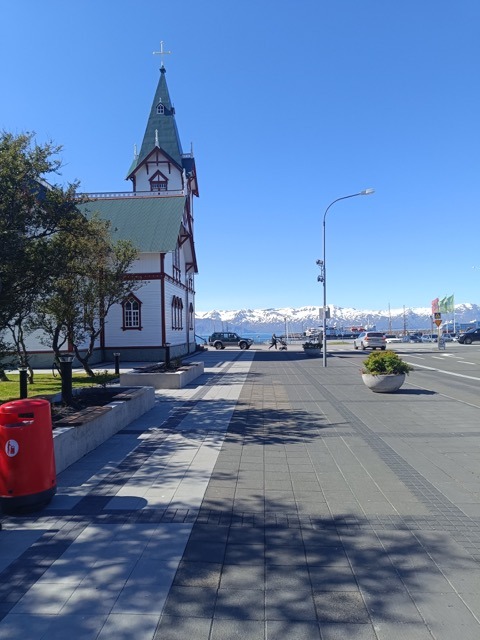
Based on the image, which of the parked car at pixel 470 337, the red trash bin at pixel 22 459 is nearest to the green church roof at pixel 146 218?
the red trash bin at pixel 22 459

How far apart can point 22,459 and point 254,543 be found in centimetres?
252

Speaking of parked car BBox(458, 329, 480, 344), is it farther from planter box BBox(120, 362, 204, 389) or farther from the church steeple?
planter box BBox(120, 362, 204, 389)

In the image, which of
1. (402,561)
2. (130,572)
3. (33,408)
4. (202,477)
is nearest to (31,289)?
(33,408)

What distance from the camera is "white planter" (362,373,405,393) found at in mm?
12914

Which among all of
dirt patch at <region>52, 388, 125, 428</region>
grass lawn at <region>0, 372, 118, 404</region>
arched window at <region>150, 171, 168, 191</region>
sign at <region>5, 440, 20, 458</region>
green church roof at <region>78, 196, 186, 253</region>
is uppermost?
arched window at <region>150, 171, 168, 191</region>

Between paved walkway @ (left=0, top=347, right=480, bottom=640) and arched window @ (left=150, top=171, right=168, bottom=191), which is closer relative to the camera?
paved walkway @ (left=0, top=347, right=480, bottom=640)

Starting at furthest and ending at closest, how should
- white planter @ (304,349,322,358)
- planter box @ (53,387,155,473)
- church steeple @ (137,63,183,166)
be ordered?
church steeple @ (137,63,183,166) → white planter @ (304,349,322,358) → planter box @ (53,387,155,473)

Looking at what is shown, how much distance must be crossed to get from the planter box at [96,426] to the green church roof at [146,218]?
19.9m

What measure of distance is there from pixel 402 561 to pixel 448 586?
406mm

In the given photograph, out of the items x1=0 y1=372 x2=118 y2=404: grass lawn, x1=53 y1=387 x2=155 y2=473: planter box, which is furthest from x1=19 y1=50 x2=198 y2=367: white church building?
x1=53 y1=387 x2=155 y2=473: planter box

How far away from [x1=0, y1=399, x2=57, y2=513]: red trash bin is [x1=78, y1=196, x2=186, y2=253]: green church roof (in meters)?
24.6

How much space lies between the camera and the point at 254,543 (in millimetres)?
4105

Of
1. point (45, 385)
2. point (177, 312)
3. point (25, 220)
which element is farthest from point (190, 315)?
point (25, 220)

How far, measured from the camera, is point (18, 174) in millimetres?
7691
